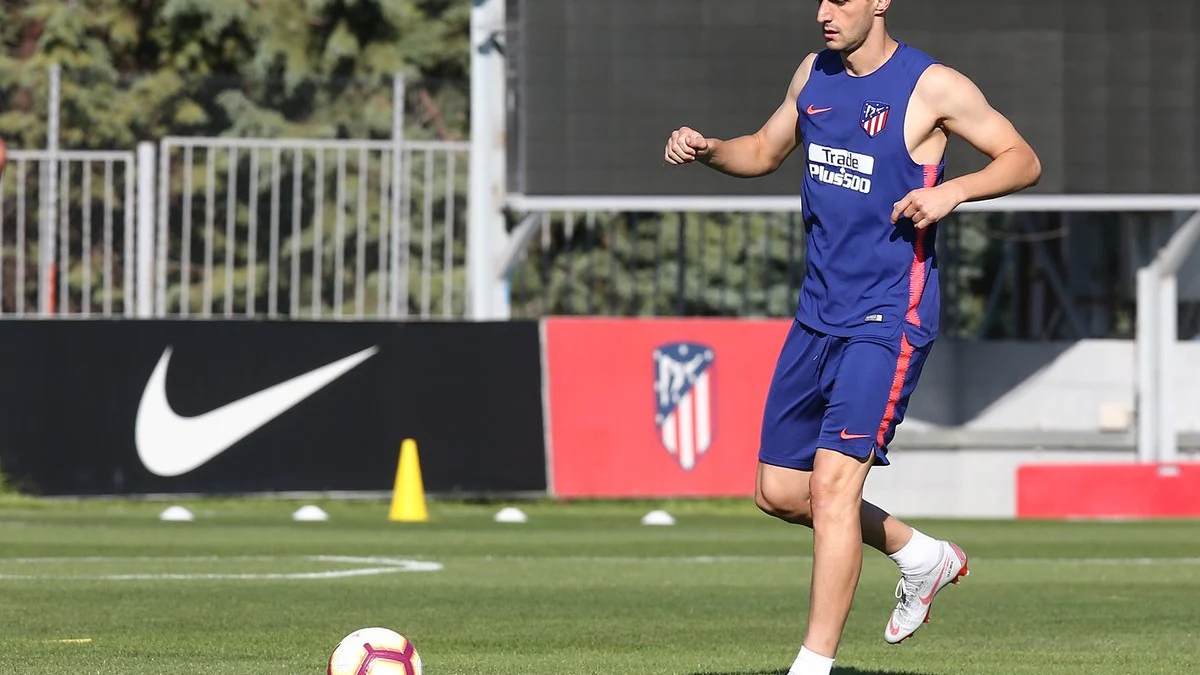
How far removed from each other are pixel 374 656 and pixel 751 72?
39.0 ft

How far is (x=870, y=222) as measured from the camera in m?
5.96

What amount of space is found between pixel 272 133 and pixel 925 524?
992cm

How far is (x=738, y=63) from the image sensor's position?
17.0 m

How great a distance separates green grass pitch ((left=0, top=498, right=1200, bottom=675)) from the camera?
6.79 m

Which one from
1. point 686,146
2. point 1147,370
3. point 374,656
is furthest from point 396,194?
point 374,656

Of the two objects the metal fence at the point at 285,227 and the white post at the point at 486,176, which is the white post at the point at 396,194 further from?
the white post at the point at 486,176

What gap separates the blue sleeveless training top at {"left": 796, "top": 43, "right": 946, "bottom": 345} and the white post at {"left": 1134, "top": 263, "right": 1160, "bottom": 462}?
1304 centimetres

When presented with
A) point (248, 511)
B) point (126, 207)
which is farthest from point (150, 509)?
point (126, 207)

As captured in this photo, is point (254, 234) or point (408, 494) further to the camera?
point (254, 234)

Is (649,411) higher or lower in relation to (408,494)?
higher

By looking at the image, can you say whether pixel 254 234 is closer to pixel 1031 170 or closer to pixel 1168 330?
pixel 1168 330

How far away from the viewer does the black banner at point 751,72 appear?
55.8ft

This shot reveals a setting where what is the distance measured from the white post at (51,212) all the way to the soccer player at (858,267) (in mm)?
11548

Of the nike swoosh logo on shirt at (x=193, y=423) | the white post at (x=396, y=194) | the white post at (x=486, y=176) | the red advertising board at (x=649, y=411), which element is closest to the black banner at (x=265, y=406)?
the nike swoosh logo on shirt at (x=193, y=423)
